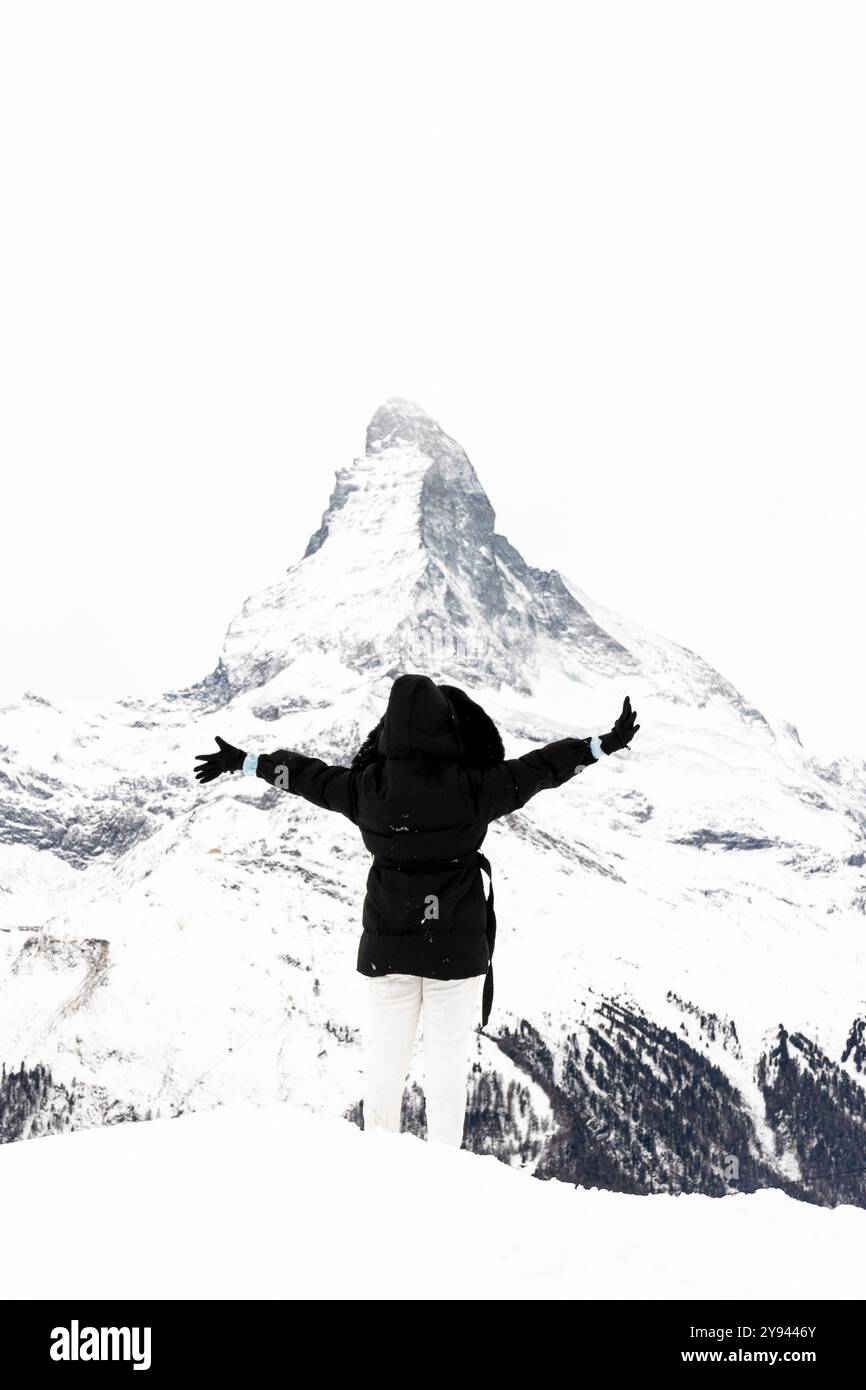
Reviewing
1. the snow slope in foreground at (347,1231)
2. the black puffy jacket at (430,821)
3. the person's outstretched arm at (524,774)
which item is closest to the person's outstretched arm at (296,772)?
the black puffy jacket at (430,821)

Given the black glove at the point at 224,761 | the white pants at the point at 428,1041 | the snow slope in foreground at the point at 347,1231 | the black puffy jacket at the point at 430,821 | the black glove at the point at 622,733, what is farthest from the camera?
the black glove at the point at 224,761

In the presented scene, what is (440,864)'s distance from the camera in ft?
34.4

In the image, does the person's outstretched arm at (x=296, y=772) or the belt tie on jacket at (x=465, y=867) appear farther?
the person's outstretched arm at (x=296, y=772)

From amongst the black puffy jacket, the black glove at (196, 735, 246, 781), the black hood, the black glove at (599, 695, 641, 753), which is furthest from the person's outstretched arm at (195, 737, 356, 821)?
the black glove at (599, 695, 641, 753)

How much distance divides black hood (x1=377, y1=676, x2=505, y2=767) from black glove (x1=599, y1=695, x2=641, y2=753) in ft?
4.25

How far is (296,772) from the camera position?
11.3 m

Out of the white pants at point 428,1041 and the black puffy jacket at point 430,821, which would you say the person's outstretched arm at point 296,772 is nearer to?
the black puffy jacket at point 430,821

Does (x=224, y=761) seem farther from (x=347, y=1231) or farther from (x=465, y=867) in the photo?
(x=347, y=1231)

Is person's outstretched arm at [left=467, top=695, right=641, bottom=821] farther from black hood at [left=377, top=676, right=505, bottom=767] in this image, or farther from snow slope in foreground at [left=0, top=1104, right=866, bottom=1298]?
snow slope in foreground at [left=0, top=1104, right=866, bottom=1298]

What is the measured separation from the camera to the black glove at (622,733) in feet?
37.3

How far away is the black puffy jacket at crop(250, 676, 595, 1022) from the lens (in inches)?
406

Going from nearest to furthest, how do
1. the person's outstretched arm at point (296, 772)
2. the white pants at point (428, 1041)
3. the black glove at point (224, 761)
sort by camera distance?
the white pants at point (428, 1041) → the person's outstretched arm at point (296, 772) → the black glove at point (224, 761)

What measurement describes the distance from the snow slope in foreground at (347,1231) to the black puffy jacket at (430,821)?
6.89 ft
